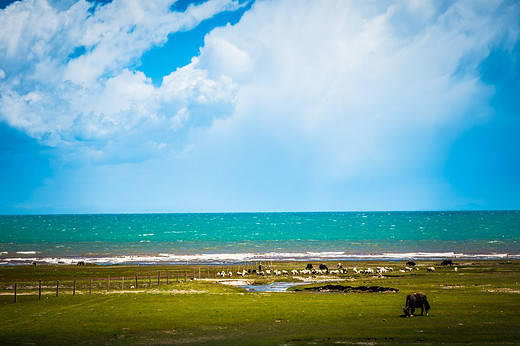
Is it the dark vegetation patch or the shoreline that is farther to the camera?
the shoreline

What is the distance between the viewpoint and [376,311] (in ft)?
106

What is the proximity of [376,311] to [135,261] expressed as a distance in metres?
64.8

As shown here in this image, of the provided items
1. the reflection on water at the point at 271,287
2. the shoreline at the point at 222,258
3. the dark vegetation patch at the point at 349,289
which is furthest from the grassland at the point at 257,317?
the shoreline at the point at 222,258

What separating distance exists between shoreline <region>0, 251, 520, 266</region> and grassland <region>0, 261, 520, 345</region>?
3699 centimetres

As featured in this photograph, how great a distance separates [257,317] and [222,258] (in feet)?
216

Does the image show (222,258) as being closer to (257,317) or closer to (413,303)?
(257,317)

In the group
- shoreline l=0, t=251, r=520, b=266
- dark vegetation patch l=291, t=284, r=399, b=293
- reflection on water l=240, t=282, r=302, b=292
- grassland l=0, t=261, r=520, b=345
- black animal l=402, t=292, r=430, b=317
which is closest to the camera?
grassland l=0, t=261, r=520, b=345

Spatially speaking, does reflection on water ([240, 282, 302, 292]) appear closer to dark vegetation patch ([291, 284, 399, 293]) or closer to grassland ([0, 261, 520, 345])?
dark vegetation patch ([291, 284, 399, 293])

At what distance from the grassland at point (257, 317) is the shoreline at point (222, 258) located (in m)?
37.0

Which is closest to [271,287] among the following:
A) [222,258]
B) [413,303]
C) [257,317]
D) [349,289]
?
[349,289]

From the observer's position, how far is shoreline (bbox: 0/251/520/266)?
8800 cm

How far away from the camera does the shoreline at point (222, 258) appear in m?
88.0

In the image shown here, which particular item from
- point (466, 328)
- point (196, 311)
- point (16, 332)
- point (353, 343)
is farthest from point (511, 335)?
point (16, 332)

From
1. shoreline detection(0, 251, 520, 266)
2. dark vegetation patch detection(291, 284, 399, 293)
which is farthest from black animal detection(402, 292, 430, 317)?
shoreline detection(0, 251, 520, 266)
